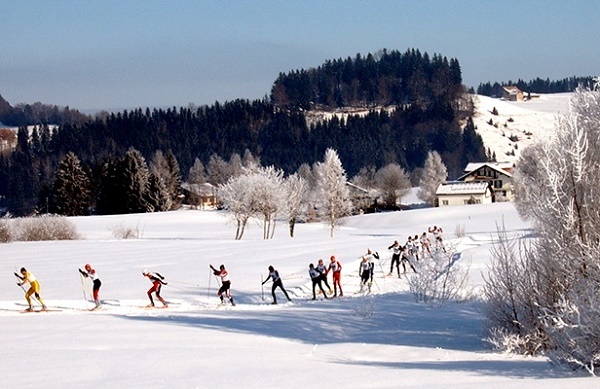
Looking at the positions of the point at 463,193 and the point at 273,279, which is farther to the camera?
the point at 463,193

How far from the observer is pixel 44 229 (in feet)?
194

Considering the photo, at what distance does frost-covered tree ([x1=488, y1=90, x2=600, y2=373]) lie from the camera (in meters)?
13.0

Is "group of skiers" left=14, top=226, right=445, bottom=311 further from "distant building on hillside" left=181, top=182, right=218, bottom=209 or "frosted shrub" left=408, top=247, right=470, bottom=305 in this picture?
"distant building on hillside" left=181, top=182, right=218, bottom=209

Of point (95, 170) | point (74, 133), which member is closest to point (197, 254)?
point (95, 170)

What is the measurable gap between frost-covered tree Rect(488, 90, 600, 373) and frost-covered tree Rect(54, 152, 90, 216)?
80.1m

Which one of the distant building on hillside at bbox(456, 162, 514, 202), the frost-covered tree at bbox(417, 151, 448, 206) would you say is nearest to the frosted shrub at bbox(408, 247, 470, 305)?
the frost-covered tree at bbox(417, 151, 448, 206)

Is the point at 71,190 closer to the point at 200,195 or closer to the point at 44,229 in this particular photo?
the point at 200,195

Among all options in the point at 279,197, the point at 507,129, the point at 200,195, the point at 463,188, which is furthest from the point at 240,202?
the point at 507,129

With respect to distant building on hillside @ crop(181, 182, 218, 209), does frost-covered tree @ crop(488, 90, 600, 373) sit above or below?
below

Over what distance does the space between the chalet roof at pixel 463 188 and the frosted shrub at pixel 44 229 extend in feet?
172

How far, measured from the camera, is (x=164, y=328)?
63.0 ft

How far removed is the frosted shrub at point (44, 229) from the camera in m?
58.3

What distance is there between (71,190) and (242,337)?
77.9 m

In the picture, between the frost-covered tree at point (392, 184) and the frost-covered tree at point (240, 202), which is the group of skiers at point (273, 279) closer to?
the frost-covered tree at point (240, 202)
